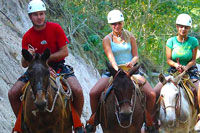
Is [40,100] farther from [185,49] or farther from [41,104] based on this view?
[185,49]

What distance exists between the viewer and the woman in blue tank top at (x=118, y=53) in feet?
32.0

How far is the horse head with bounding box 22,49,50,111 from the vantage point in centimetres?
786

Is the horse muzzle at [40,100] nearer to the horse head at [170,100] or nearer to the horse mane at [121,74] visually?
the horse mane at [121,74]

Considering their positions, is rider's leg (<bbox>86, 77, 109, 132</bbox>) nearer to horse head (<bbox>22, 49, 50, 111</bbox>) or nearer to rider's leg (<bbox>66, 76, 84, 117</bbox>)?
rider's leg (<bbox>66, 76, 84, 117</bbox>)

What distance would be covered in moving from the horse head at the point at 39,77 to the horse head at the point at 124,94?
4.27 feet

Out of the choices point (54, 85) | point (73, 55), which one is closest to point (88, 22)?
point (73, 55)

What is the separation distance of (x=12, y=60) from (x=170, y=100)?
504 centimetres

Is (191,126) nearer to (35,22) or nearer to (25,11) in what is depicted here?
(35,22)

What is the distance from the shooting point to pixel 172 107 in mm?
10000

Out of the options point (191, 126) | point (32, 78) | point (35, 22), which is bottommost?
point (191, 126)

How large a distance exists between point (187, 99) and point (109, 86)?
93.2 inches

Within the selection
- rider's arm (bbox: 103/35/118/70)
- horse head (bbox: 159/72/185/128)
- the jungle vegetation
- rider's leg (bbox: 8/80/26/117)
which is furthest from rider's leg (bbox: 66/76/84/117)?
the jungle vegetation

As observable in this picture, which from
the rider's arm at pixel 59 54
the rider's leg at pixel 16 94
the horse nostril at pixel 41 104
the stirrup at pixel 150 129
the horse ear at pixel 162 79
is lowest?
the stirrup at pixel 150 129

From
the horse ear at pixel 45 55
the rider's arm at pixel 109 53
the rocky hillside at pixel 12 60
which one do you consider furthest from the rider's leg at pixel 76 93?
the rocky hillside at pixel 12 60
